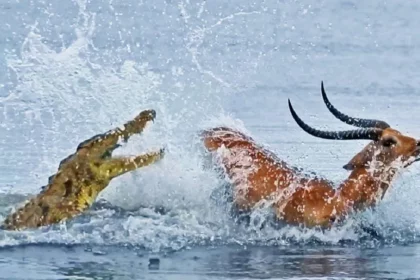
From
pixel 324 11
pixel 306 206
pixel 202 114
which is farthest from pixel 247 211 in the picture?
pixel 324 11

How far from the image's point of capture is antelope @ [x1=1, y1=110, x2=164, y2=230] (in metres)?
13.6

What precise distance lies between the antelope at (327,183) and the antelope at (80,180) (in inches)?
31.8

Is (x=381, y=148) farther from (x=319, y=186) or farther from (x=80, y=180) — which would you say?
(x=80, y=180)

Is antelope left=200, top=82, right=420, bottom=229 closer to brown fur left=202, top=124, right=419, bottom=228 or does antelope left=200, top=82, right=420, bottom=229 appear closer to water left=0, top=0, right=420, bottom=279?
brown fur left=202, top=124, right=419, bottom=228

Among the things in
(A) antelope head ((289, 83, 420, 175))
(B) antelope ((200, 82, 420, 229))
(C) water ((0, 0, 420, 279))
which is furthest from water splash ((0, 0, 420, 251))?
(A) antelope head ((289, 83, 420, 175))

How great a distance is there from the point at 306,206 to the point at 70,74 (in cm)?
369

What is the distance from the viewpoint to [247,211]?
46.9ft

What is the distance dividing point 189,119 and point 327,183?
456 centimetres

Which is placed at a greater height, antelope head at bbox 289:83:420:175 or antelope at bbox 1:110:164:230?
antelope head at bbox 289:83:420:175

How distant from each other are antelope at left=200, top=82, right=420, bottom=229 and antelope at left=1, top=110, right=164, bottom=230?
2.65 ft

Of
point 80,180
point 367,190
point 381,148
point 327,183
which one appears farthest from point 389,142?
point 80,180

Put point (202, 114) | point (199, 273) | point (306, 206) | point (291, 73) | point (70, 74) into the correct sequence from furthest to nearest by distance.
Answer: point (291, 73)
point (202, 114)
point (70, 74)
point (306, 206)
point (199, 273)

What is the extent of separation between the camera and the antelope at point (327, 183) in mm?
14180

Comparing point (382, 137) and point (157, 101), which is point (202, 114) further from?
point (382, 137)
